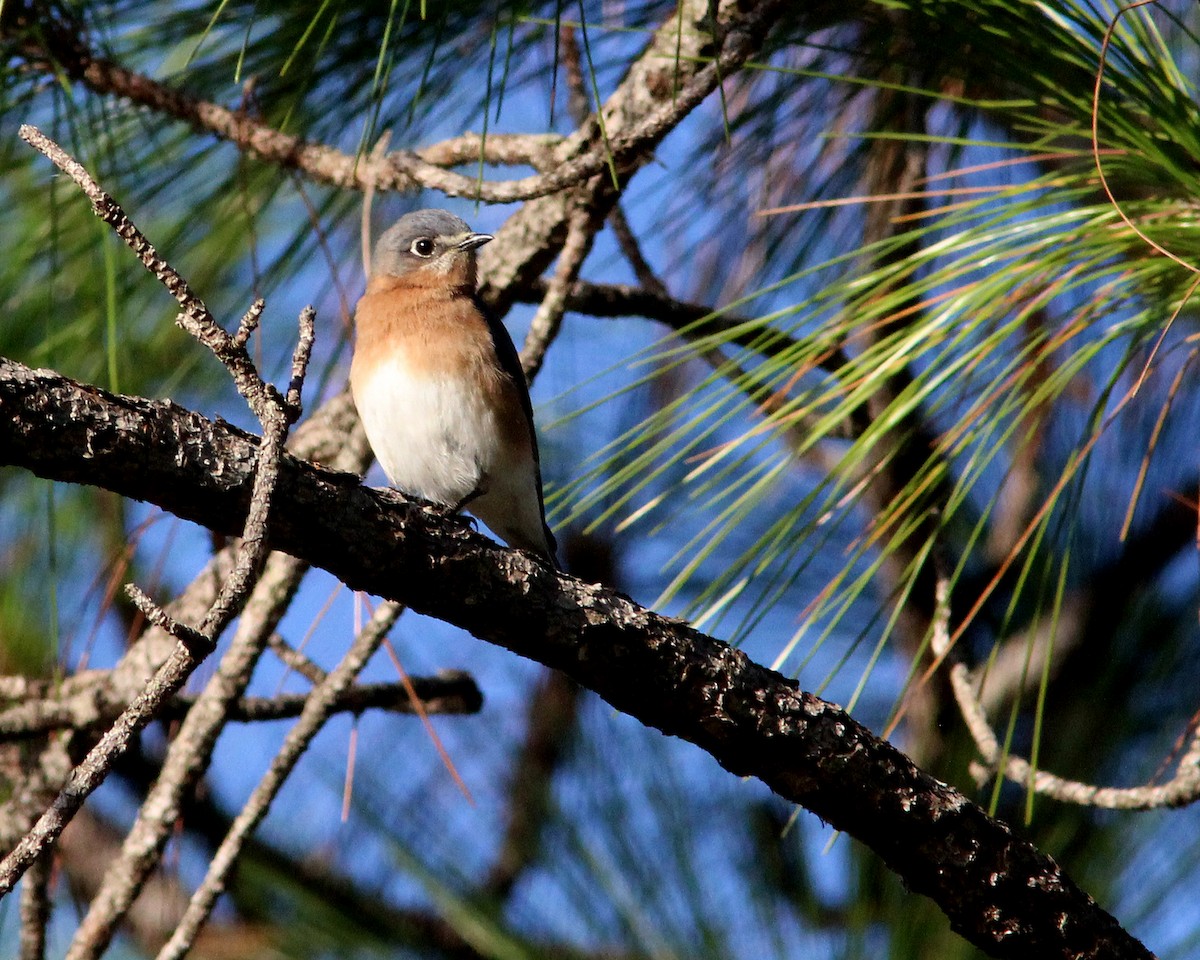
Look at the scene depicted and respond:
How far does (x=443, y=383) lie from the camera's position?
4094 millimetres

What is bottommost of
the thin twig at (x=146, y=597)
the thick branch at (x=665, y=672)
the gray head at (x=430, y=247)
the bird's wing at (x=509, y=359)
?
the thin twig at (x=146, y=597)

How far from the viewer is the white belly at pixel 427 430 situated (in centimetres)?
394

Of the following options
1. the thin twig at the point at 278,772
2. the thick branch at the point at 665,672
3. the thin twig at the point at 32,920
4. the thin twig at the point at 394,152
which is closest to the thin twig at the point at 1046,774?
the thick branch at the point at 665,672

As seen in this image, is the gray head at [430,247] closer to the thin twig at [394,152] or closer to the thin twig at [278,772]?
the thin twig at [394,152]

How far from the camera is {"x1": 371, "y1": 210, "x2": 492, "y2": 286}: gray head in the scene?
174 inches

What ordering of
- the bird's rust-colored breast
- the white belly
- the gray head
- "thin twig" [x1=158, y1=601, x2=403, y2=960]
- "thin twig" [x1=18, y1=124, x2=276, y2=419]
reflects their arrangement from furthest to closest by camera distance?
1. the gray head
2. the bird's rust-colored breast
3. the white belly
4. "thin twig" [x1=158, y1=601, x2=403, y2=960]
5. "thin twig" [x1=18, y1=124, x2=276, y2=419]

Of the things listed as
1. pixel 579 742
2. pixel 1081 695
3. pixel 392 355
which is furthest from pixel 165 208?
pixel 1081 695

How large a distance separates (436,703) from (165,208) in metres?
1.70

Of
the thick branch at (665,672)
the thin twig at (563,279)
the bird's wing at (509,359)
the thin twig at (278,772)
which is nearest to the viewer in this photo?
the thick branch at (665,672)

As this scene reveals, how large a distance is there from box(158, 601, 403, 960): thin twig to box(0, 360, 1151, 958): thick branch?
3.08 ft

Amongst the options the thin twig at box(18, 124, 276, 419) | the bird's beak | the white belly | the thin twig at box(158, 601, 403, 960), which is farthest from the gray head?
A: the thin twig at box(18, 124, 276, 419)

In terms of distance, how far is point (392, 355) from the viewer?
404 cm

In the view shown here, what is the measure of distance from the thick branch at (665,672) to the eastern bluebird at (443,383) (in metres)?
1.67

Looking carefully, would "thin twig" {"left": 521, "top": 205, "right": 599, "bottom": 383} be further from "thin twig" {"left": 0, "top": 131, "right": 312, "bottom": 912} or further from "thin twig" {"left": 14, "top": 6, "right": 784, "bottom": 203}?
"thin twig" {"left": 0, "top": 131, "right": 312, "bottom": 912}
